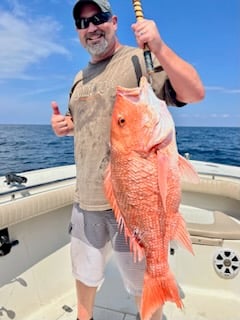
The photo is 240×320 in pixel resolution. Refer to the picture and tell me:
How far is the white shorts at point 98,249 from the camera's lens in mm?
1651

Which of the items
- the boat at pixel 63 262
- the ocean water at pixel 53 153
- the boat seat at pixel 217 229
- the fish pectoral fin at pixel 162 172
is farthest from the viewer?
the ocean water at pixel 53 153

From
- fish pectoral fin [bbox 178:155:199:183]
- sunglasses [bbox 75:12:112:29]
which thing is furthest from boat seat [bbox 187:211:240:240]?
sunglasses [bbox 75:12:112:29]

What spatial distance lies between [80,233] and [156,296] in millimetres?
586

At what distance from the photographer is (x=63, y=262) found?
2707 mm

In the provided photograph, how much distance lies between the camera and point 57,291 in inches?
103

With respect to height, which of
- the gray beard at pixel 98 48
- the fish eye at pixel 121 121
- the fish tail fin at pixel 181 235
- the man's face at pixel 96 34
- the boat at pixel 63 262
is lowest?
the boat at pixel 63 262

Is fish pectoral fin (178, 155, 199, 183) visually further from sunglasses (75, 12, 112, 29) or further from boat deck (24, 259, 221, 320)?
boat deck (24, 259, 221, 320)

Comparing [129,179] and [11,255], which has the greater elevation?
[129,179]

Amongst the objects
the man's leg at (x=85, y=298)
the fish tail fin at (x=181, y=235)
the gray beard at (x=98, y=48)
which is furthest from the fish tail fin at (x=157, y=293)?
the gray beard at (x=98, y=48)

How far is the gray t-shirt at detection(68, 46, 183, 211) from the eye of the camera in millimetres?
1551

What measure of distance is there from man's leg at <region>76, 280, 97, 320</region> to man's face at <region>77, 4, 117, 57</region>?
123cm

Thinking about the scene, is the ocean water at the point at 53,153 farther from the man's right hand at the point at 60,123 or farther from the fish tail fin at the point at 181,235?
the man's right hand at the point at 60,123

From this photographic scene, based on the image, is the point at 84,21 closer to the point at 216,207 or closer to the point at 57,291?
the point at 57,291

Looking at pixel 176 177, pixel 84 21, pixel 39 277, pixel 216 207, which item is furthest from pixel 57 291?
pixel 84 21
